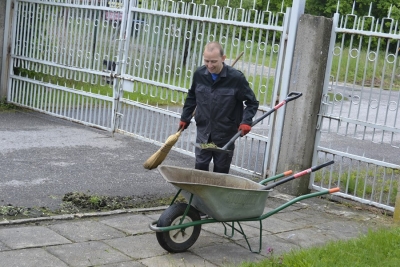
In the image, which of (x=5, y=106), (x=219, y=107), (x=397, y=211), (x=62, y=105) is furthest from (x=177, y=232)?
(x=5, y=106)

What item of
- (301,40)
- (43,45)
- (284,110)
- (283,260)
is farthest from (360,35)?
(43,45)

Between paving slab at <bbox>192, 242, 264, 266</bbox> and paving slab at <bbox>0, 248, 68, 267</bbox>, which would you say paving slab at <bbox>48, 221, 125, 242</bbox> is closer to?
paving slab at <bbox>0, 248, 68, 267</bbox>

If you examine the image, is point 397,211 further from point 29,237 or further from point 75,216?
point 29,237

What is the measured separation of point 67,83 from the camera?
40.1 ft

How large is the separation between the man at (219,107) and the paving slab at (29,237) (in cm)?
178

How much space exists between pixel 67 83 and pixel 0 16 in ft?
7.61

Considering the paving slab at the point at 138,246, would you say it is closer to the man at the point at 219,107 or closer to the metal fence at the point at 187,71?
the man at the point at 219,107

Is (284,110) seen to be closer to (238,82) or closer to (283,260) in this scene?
(238,82)

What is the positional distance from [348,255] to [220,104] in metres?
2.06

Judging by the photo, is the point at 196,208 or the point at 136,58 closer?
the point at 196,208

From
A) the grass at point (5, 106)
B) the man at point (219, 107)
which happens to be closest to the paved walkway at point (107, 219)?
the man at point (219, 107)

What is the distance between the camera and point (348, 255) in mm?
5723

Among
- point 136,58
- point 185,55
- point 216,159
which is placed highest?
point 185,55

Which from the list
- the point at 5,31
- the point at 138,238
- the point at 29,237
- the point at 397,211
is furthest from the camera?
the point at 5,31
